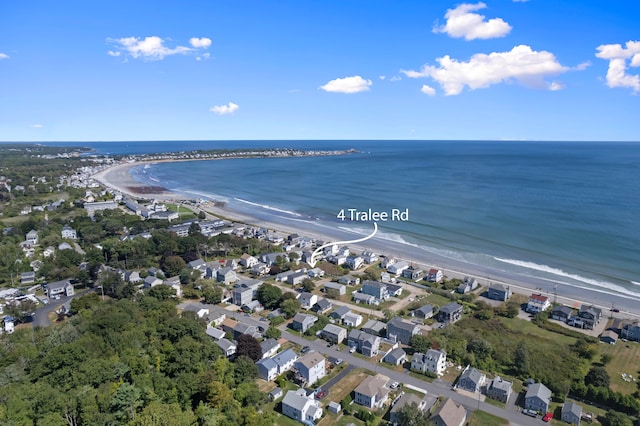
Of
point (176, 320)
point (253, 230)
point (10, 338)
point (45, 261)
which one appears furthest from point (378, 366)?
point (45, 261)

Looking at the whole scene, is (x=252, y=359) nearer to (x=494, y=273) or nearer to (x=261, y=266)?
(x=261, y=266)

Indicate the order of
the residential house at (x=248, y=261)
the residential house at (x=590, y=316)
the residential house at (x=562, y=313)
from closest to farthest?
1. the residential house at (x=590, y=316)
2. the residential house at (x=562, y=313)
3. the residential house at (x=248, y=261)

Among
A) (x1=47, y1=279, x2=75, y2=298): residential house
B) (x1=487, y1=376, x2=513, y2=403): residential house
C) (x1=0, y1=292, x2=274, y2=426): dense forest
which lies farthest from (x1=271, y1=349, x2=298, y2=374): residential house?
(x1=47, y1=279, x2=75, y2=298): residential house

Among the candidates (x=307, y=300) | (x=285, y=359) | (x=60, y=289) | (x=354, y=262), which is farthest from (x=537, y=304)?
(x=60, y=289)

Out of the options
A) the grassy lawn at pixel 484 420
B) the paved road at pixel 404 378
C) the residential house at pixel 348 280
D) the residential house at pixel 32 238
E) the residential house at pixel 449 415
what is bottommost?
the grassy lawn at pixel 484 420

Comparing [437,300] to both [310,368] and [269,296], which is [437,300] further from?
[310,368]

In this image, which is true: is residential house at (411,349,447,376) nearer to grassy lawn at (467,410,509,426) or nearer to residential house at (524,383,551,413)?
grassy lawn at (467,410,509,426)

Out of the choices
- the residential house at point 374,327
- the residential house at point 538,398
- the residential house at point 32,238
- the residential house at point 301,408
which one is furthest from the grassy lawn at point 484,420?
the residential house at point 32,238

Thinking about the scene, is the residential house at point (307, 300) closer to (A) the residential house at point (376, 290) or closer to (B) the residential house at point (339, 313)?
(B) the residential house at point (339, 313)
